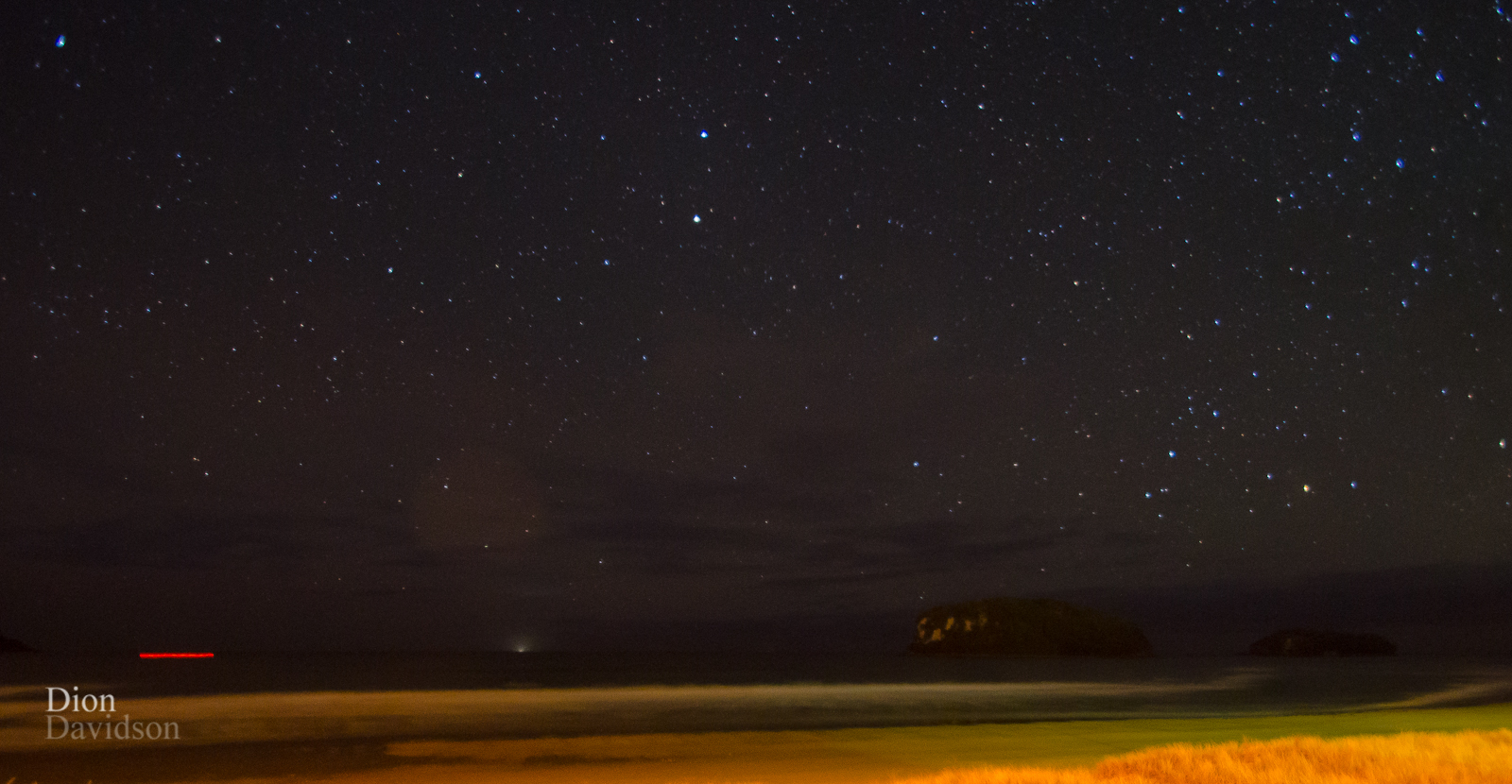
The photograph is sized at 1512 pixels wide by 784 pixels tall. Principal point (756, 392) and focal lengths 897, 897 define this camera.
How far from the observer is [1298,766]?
9.45 m

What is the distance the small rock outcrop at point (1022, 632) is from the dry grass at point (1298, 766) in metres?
155

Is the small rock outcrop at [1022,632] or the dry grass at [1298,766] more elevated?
the dry grass at [1298,766]

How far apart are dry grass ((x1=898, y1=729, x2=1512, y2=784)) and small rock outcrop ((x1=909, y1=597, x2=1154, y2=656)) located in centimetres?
15493

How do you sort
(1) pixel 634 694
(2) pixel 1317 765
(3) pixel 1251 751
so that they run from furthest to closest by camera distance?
(1) pixel 634 694
(3) pixel 1251 751
(2) pixel 1317 765

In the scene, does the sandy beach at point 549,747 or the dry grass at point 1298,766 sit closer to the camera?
the dry grass at point 1298,766

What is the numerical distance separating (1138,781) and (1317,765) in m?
2.26

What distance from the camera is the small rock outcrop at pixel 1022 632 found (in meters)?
160

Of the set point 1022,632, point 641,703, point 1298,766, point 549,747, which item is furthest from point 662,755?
point 1022,632

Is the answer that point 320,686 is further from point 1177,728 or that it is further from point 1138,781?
point 1138,781

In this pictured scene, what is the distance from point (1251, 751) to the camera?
10367mm

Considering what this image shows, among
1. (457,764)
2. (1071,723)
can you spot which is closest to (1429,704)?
(1071,723)

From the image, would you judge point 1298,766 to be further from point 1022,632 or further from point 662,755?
point 1022,632

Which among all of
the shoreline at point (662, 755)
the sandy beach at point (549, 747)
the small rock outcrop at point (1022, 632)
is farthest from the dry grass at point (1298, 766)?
the small rock outcrop at point (1022, 632)

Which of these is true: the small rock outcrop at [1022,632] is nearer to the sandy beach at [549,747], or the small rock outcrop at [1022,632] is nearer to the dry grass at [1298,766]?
the sandy beach at [549,747]
